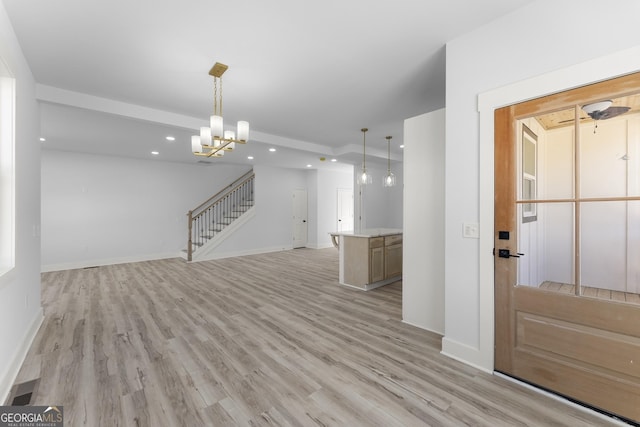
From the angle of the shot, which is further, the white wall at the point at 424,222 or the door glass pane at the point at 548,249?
the white wall at the point at 424,222

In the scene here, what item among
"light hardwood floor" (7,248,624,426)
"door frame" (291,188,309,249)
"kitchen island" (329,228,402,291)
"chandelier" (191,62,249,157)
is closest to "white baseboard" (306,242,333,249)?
"door frame" (291,188,309,249)

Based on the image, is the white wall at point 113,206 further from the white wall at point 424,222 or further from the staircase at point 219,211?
the white wall at point 424,222

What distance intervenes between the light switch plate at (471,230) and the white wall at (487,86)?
Answer: 38 millimetres

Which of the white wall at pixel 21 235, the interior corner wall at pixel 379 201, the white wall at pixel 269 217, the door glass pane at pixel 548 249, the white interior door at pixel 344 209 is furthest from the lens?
the white interior door at pixel 344 209

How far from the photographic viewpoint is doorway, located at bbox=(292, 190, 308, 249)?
948cm

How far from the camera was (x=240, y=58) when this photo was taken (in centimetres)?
273

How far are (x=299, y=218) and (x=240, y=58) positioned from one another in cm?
709

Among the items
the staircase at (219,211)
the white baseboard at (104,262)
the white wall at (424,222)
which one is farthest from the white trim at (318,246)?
the white wall at (424,222)

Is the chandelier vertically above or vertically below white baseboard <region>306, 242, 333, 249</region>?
above

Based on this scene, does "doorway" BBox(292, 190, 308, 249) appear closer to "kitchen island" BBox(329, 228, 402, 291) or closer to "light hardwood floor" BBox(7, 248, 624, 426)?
"kitchen island" BBox(329, 228, 402, 291)

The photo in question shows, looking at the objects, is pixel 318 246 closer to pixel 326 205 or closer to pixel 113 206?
pixel 326 205

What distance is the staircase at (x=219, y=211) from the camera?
25.8 ft

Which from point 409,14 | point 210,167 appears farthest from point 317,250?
point 409,14

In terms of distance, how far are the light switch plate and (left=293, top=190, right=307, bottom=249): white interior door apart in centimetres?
742
